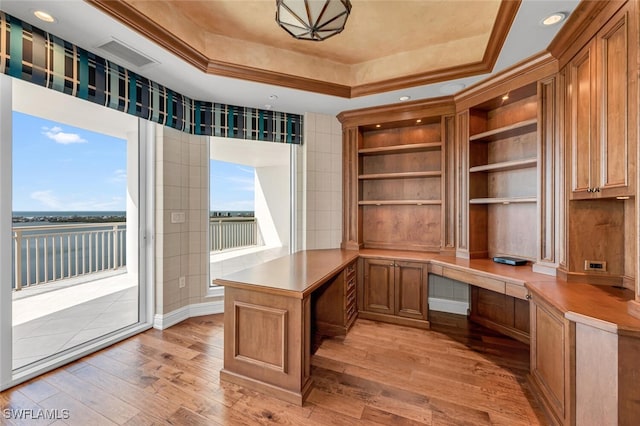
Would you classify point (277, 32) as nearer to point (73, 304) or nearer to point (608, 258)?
point (608, 258)

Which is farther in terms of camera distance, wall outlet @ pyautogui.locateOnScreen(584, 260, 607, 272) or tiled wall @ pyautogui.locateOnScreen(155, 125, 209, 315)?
tiled wall @ pyautogui.locateOnScreen(155, 125, 209, 315)

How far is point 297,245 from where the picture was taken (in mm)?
3686

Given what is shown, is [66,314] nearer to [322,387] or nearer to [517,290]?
[322,387]

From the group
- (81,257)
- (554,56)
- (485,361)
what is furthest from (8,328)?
(554,56)

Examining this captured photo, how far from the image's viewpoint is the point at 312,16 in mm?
1698

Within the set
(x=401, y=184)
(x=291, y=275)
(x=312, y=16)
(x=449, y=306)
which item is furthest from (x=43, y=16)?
(x=449, y=306)

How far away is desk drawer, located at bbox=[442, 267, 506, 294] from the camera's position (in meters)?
2.33

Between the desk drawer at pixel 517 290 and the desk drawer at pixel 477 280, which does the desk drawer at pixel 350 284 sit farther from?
the desk drawer at pixel 517 290

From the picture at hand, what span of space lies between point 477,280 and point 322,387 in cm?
166

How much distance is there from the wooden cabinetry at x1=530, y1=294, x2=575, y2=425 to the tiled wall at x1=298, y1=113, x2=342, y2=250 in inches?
89.8

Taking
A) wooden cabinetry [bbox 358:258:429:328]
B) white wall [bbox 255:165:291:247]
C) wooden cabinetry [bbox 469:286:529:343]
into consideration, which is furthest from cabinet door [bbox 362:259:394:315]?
white wall [bbox 255:165:291:247]

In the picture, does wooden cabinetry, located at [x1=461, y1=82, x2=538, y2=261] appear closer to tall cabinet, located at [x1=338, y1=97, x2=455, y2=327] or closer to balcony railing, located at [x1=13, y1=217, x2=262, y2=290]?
tall cabinet, located at [x1=338, y1=97, x2=455, y2=327]

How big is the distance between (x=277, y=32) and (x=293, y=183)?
1771 millimetres

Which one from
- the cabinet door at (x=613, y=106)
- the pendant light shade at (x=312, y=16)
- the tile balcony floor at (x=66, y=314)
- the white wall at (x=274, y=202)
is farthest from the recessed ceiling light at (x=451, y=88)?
the tile balcony floor at (x=66, y=314)
